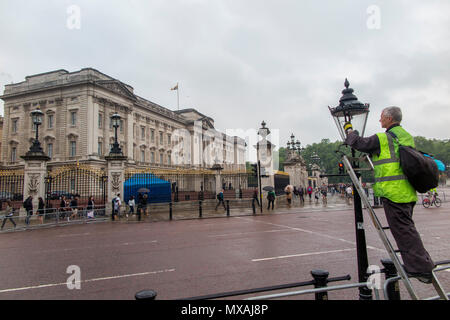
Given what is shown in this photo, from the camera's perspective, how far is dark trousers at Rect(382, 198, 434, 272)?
238 centimetres

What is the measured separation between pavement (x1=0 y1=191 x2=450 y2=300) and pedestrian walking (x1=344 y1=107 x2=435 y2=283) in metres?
2.17

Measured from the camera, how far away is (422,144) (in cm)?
10694

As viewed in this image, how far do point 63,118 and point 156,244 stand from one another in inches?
1773

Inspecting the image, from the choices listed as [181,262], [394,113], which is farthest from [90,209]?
[394,113]

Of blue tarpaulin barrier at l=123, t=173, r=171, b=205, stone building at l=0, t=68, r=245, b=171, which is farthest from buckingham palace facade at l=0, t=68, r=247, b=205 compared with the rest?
blue tarpaulin barrier at l=123, t=173, r=171, b=205

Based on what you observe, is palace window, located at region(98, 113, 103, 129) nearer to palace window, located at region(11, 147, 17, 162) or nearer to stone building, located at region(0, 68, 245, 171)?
stone building, located at region(0, 68, 245, 171)

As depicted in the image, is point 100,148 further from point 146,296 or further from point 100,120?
point 146,296

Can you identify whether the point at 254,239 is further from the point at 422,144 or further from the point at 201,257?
the point at 422,144

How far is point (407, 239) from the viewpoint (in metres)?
2.47

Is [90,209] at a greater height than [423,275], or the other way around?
[423,275]

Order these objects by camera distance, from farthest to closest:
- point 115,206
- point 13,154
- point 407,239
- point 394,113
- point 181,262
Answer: point 13,154 < point 115,206 < point 181,262 < point 394,113 < point 407,239

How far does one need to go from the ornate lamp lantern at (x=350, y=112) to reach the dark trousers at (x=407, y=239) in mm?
1754

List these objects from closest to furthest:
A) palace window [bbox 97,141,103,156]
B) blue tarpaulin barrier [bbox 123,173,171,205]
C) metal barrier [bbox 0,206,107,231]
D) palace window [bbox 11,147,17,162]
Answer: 1. metal barrier [bbox 0,206,107,231]
2. blue tarpaulin barrier [bbox 123,173,171,205]
3. palace window [bbox 97,141,103,156]
4. palace window [bbox 11,147,17,162]

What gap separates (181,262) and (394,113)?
5.37 m
